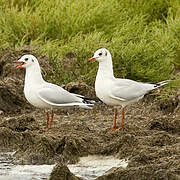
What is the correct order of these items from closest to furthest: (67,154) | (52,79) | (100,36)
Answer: (67,154) → (52,79) → (100,36)

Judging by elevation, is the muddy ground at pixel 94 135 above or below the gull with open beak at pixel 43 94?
below

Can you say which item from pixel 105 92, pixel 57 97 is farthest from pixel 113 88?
pixel 57 97

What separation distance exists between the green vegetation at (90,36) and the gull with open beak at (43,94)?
1.95m

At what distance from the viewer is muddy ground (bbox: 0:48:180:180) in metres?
7.00

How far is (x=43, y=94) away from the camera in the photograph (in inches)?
347

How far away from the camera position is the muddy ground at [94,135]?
23.0 ft

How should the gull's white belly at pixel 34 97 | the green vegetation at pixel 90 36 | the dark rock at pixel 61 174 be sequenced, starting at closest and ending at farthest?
the dark rock at pixel 61 174, the gull's white belly at pixel 34 97, the green vegetation at pixel 90 36

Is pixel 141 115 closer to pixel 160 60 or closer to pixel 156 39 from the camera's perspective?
pixel 160 60

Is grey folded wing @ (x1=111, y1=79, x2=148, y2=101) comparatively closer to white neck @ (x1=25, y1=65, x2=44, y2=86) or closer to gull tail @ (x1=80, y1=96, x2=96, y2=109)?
gull tail @ (x1=80, y1=96, x2=96, y2=109)

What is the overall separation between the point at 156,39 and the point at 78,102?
11.9 ft

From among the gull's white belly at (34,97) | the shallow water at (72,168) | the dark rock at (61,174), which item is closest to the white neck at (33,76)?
the gull's white belly at (34,97)

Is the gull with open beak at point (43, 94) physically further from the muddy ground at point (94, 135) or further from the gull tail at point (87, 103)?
the muddy ground at point (94, 135)

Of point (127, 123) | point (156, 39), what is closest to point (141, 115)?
point (127, 123)

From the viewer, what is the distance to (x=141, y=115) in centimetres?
1006
